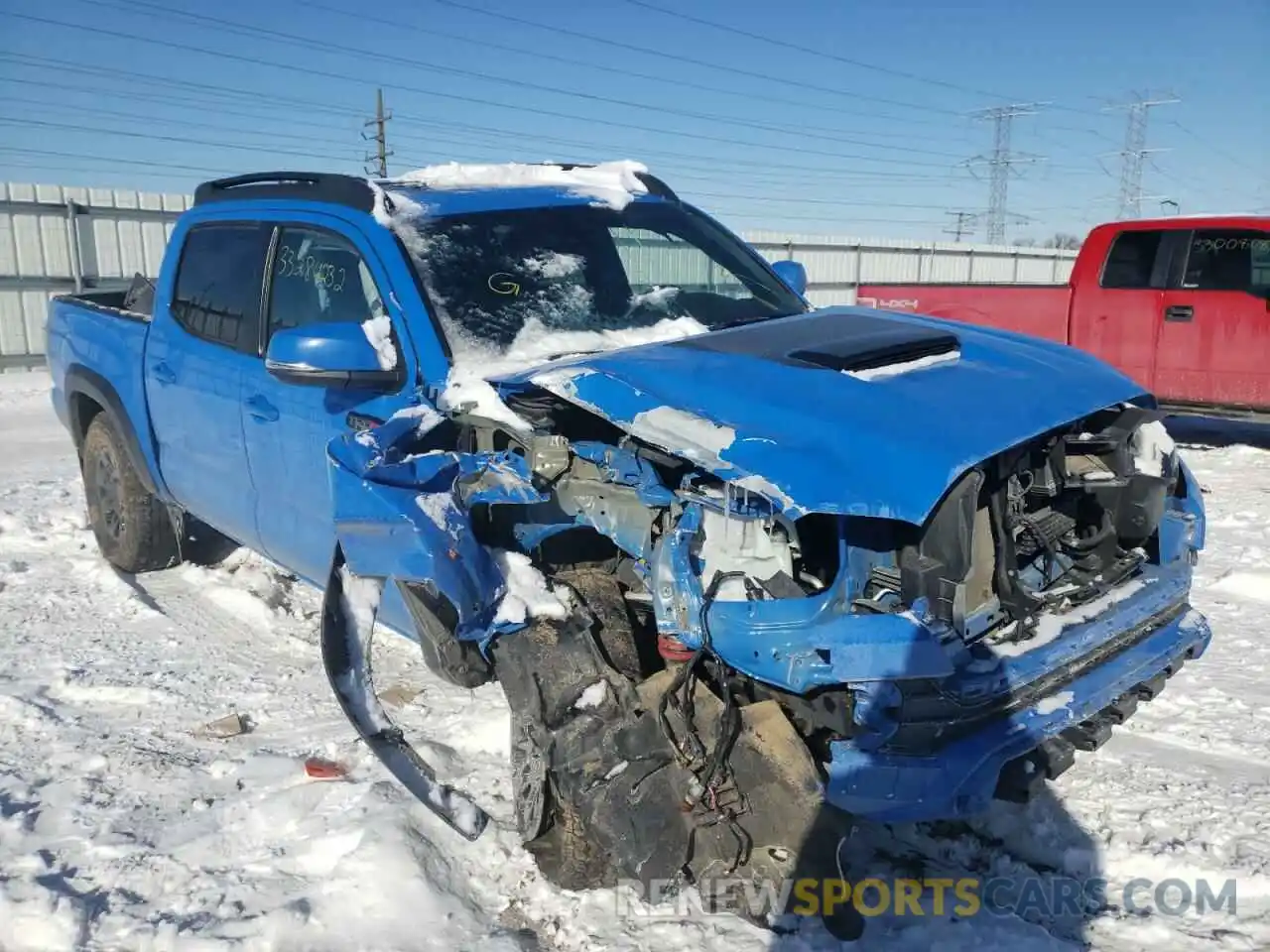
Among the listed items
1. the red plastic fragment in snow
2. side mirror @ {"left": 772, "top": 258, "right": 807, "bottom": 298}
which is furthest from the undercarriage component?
side mirror @ {"left": 772, "top": 258, "right": 807, "bottom": 298}

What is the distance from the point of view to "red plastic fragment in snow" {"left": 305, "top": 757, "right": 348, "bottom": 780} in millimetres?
3285

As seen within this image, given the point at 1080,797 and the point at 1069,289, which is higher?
the point at 1069,289

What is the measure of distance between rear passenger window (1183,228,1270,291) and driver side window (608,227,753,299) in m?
6.33

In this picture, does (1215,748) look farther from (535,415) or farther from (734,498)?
(535,415)

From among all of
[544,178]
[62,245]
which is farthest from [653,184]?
[62,245]

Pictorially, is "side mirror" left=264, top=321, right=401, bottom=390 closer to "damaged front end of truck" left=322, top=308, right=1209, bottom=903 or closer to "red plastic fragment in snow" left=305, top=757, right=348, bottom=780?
"damaged front end of truck" left=322, top=308, right=1209, bottom=903

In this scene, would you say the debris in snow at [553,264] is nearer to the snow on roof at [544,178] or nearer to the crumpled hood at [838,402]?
the snow on roof at [544,178]

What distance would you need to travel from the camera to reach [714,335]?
3.32 meters

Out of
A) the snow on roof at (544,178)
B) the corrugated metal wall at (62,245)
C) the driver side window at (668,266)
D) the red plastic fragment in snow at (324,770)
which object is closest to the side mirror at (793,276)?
the driver side window at (668,266)

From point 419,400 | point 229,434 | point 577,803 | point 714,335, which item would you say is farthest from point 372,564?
point 229,434

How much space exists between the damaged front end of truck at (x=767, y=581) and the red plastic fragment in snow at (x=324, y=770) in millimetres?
329

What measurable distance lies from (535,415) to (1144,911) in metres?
2.13

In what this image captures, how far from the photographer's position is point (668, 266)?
3.99 m

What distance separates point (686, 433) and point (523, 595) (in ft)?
2.38
